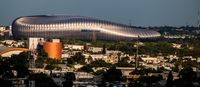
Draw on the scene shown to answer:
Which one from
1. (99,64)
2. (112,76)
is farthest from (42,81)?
(99,64)

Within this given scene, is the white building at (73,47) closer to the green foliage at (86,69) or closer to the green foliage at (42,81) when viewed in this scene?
the green foliage at (86,69)

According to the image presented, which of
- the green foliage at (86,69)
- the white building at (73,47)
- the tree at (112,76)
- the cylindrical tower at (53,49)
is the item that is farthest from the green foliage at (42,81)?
the white building at (73,47)

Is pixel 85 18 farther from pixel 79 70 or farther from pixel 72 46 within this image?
pixel 79 70

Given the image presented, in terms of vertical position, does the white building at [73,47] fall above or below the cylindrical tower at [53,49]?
below

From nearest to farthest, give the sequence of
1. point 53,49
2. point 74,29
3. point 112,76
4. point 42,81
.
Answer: point 42,81 < point 112,76 < point 53,49 < point 74,29

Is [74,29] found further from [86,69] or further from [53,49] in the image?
[86,69]

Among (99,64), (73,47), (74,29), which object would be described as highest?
(99,64)

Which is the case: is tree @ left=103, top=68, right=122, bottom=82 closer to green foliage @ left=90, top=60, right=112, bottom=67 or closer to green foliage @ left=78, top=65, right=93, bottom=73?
green foliage @ left=78, top=65, right=93, bottom=73

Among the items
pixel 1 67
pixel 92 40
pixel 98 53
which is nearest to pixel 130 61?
pixel 98 53

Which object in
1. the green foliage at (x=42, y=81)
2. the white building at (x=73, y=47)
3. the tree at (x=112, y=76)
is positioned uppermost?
the green foliage at (x=42, y=81)
